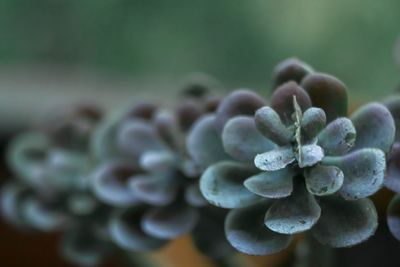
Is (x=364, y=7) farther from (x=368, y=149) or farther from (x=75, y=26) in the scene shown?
(x=368, y=149)

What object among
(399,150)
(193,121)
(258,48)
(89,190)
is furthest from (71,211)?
(258,48)

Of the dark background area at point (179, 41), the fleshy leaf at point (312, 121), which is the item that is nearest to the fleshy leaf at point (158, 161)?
the fleshy leaf at point (312, 121)

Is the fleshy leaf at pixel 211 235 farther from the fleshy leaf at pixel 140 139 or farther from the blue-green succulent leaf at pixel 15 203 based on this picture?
the blue-green succulent leaf at pixel 15 203

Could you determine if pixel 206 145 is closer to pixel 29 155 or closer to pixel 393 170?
pixel 393 170

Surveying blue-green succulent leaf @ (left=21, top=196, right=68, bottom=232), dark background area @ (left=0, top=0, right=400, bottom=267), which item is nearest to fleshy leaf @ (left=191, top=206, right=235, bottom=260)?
blue-green succulent leaf @ (left=21, top=196, right=68, bottom=232)

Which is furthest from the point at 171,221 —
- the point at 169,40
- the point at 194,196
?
the point at 169,40
